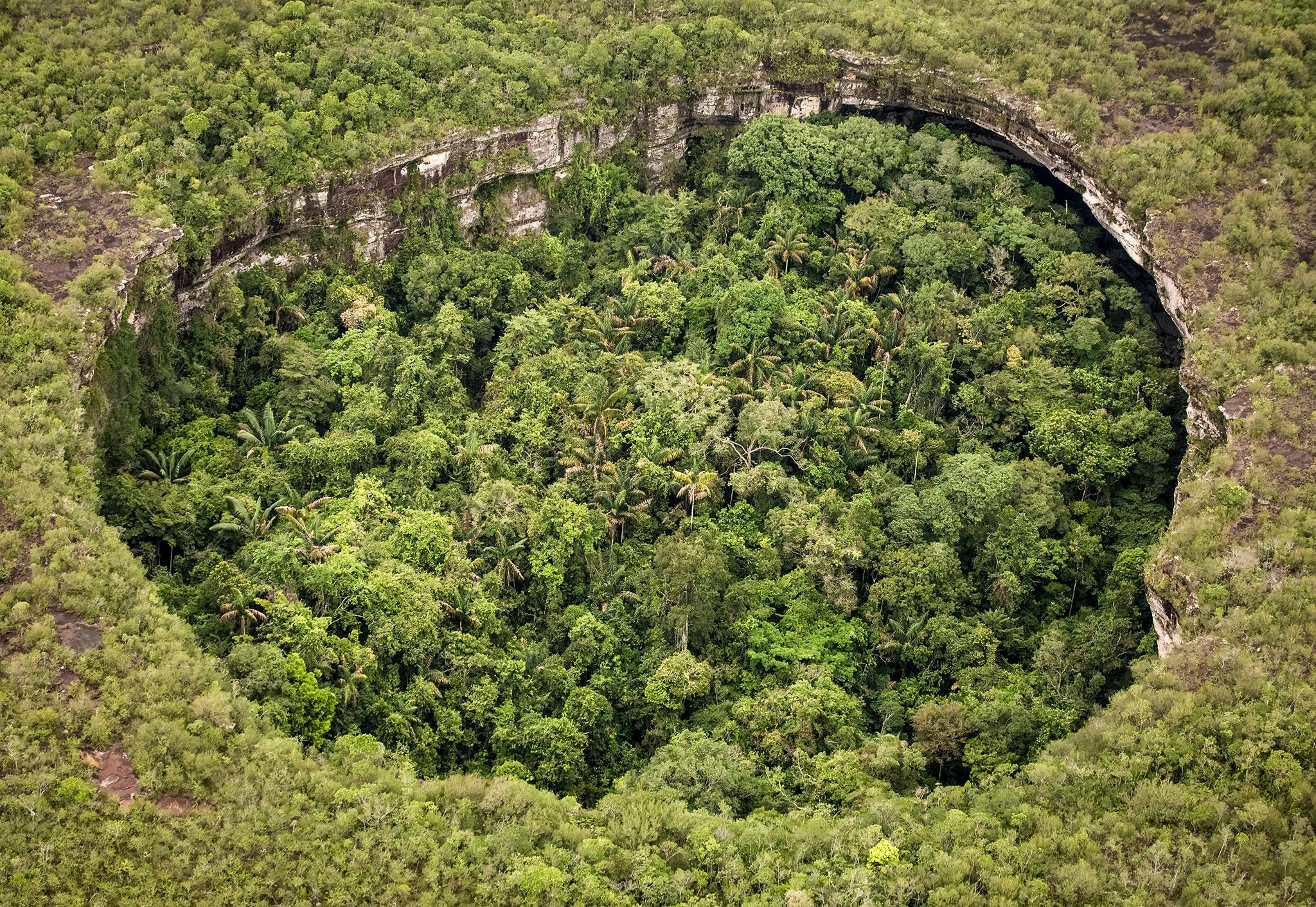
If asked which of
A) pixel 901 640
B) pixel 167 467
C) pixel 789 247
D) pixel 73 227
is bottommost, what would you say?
pixel 901 640

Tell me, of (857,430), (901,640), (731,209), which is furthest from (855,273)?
(901,640)

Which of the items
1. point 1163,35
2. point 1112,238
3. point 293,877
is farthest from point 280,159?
point 1163,35

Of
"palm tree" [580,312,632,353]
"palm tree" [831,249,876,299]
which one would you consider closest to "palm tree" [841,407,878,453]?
"palm tree" [831,249,876,299]

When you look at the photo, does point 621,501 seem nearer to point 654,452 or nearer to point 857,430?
point 654,452

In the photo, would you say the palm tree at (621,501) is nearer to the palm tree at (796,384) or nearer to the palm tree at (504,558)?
the palm tree at (504,558)

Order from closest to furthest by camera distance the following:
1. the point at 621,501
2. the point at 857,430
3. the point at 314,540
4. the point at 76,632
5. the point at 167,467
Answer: the point at 76,632, the point at 314,540, the point at 167,467, the point at 621,501, the point at 857,430

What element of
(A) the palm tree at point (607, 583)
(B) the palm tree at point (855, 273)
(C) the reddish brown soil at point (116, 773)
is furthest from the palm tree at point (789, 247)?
(C) the reddish brown soil at point (116, 773)

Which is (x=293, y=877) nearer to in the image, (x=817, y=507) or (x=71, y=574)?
(x=71, y=574)
